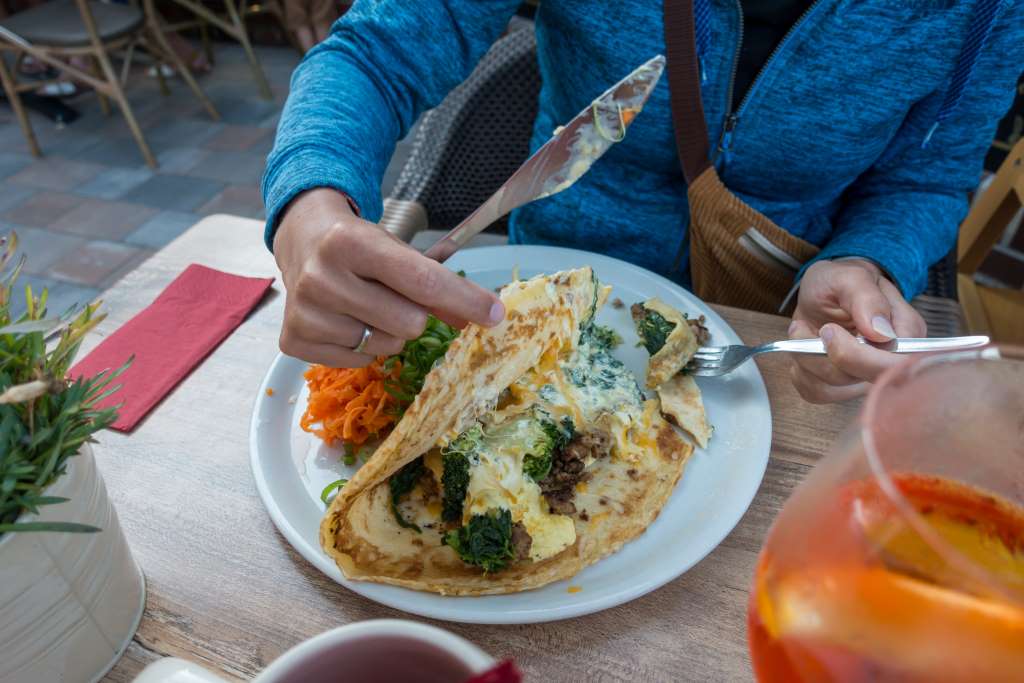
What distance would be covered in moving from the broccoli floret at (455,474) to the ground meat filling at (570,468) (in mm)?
137

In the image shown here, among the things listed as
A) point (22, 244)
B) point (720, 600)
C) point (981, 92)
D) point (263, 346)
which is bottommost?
→ point (22, 244)

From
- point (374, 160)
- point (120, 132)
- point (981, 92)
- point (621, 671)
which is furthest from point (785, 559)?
point (120, 132)

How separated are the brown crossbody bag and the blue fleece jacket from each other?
46mm

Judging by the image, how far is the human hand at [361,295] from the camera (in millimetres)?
820

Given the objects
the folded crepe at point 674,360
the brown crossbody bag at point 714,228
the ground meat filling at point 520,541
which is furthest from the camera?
the brown crossbody bag at point 714,228

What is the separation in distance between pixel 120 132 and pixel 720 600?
5.33m

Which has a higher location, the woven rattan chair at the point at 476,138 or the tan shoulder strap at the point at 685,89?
the tan shoulder strap at the point at 685,89

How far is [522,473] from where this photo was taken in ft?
3.30

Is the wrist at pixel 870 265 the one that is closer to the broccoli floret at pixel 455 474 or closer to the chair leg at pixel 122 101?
the broccoli floret at pixel 455 474

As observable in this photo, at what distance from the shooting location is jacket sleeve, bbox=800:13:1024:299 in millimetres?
1294

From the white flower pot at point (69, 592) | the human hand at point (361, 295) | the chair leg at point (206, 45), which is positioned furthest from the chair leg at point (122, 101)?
the white flower pot at point (69, 592)

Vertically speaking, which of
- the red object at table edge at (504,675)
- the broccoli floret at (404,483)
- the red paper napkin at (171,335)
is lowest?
the broccoli floret at (404,483)

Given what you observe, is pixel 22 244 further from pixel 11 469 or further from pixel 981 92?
pixel 981 92

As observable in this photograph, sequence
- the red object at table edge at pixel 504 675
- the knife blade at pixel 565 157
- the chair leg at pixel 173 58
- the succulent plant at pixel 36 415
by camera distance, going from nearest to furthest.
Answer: the red object at table edge at pixel 504 675, the succulent plant at pixel 36 415, the knife blade at pixel 565 157, the chair leg at pixel 173 58
